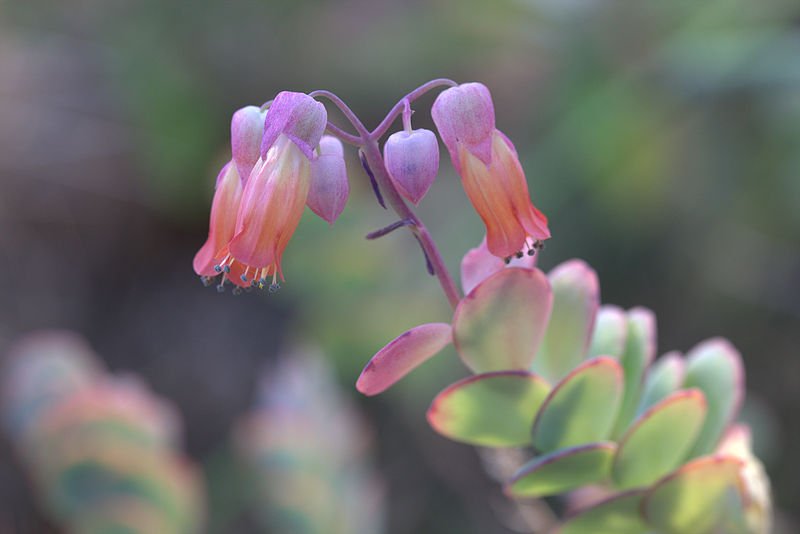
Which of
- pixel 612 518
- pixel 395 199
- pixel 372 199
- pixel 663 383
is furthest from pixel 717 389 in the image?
pixel 372 199

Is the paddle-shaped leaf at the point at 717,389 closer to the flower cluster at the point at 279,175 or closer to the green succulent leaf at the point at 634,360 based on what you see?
the green succulent leaf at the point at 634,360

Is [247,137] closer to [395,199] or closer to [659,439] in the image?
[395,199]

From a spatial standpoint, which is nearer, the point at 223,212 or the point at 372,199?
the point at 223,212

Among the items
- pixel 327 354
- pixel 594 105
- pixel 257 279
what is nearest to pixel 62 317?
pixel 327 354

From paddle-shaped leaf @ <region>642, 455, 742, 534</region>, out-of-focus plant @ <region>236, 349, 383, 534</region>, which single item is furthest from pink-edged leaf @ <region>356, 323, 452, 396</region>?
out-of-focus plant @ <region>236, 349, 383, 534</region>

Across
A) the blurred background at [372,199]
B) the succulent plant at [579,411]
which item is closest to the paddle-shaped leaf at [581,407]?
the succulent plant at [579,411]

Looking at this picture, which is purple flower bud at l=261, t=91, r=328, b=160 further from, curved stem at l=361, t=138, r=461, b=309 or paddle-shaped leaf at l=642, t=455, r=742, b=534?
paddle-shaped leaf at l=642, t=455, r=742, b=534
